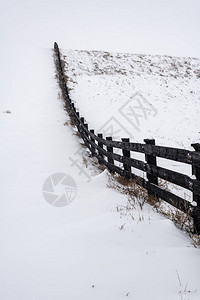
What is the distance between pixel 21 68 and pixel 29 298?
25811 mm

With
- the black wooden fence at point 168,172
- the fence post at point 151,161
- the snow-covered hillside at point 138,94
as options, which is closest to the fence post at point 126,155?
the black wooden fence at point 168,172

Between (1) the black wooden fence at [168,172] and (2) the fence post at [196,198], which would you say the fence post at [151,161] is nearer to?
(1) the black wooden fence at [168,172]

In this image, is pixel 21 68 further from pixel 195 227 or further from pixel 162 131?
pixel 195 227

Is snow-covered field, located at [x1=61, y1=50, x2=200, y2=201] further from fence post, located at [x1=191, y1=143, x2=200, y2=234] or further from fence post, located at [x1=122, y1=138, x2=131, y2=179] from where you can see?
fence post, located at [x1=191, y1=143, x2=200, y2=234]

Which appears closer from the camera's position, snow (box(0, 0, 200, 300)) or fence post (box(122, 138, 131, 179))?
snow (box(0, 0, 200, 300))

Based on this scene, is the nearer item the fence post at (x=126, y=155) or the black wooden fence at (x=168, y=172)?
the black wooden fence at (x=168, y=172)

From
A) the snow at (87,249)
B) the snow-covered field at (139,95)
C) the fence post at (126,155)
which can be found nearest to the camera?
the snow at (87,249)

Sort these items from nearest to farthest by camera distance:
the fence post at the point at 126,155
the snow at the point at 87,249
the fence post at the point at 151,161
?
the snow at the point at 87,249 → the fence post at the point at 151,161 → the fence post at the point at 126,155

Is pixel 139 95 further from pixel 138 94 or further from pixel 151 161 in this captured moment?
pixel 151 161

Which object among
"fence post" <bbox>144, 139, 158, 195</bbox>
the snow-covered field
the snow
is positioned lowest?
the snow

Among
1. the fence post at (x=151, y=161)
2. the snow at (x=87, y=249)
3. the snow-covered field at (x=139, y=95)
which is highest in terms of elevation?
the snow-covered field at (x=139, y=95)

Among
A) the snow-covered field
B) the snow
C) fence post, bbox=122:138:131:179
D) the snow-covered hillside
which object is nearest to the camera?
the snow

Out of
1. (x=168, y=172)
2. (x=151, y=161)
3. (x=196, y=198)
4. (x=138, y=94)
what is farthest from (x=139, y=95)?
(x=196, y=198)

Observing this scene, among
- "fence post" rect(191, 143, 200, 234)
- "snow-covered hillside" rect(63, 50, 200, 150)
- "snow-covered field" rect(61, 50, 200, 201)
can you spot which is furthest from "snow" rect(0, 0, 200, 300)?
"snow-covered hillside" rect(63, 50, 200, 150)
